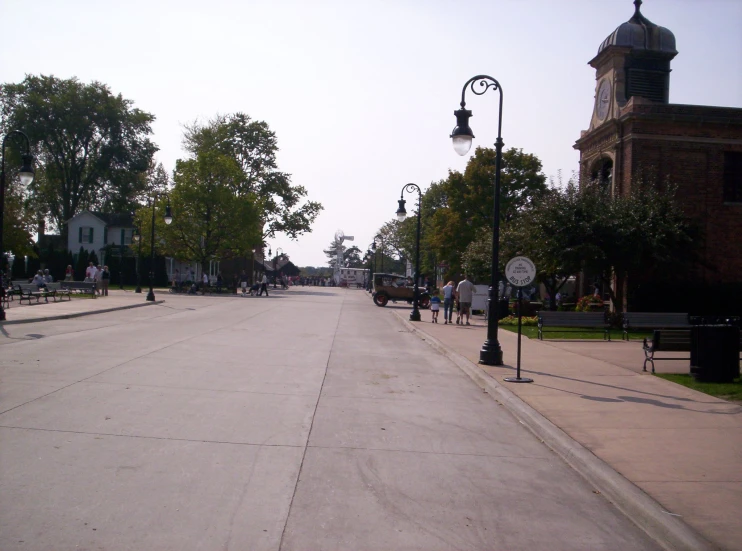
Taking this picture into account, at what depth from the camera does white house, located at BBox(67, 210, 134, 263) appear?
70250mm

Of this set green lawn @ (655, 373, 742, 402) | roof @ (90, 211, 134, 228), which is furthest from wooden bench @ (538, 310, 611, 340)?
roof @ (90, 211, 134, 228)

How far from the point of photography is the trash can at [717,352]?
40.9 ft

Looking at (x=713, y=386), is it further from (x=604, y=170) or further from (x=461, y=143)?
(x=604, y=170)

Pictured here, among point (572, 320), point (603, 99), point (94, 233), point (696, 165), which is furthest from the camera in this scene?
point (94, 233)

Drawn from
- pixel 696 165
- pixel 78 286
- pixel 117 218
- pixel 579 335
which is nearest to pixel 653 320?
pixel 579 335

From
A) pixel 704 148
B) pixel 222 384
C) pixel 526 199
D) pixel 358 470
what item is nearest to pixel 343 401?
pixel 222 384

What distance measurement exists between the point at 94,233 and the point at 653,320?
61.9 metres

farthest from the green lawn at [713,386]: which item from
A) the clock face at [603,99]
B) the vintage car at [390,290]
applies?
the vintage car at [390,290]

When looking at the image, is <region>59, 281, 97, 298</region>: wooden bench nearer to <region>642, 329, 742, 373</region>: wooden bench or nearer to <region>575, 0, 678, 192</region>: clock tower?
<region>575, 0, 678, 192</region>: clock tower

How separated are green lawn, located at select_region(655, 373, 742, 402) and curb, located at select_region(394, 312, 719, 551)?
11.5 feet

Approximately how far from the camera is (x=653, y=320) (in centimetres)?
2153

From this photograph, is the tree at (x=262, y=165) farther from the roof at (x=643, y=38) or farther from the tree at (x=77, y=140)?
the roof at (x=643, y=38)

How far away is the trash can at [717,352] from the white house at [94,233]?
64.8m

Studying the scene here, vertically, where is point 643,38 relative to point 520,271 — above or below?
above
